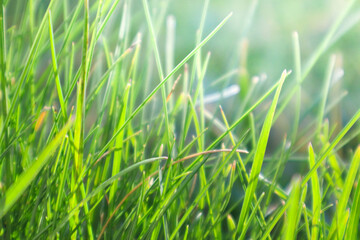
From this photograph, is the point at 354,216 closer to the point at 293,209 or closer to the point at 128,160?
the point at 293,209

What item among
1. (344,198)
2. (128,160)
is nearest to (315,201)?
(344,198)

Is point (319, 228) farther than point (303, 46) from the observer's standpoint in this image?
No

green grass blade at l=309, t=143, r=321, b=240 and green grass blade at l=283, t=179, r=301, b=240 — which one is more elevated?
green grass blade at l=283, t=179, r=301, b=240

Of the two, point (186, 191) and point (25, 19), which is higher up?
point (25, 19)

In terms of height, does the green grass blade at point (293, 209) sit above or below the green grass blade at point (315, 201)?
above

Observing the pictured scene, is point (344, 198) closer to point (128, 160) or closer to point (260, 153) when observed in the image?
point (260, 153)

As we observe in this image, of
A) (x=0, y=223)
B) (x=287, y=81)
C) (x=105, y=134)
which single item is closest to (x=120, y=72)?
(x=105, y=134)

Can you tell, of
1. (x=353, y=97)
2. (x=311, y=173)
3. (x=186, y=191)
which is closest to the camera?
(x=311, y=173)

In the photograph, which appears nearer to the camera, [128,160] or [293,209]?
[293,209]

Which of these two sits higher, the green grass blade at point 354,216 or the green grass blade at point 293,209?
the green grass blade at point 293,209

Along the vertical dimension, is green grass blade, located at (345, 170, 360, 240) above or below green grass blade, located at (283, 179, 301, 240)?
below

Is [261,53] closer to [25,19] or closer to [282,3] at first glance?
[282,3]
